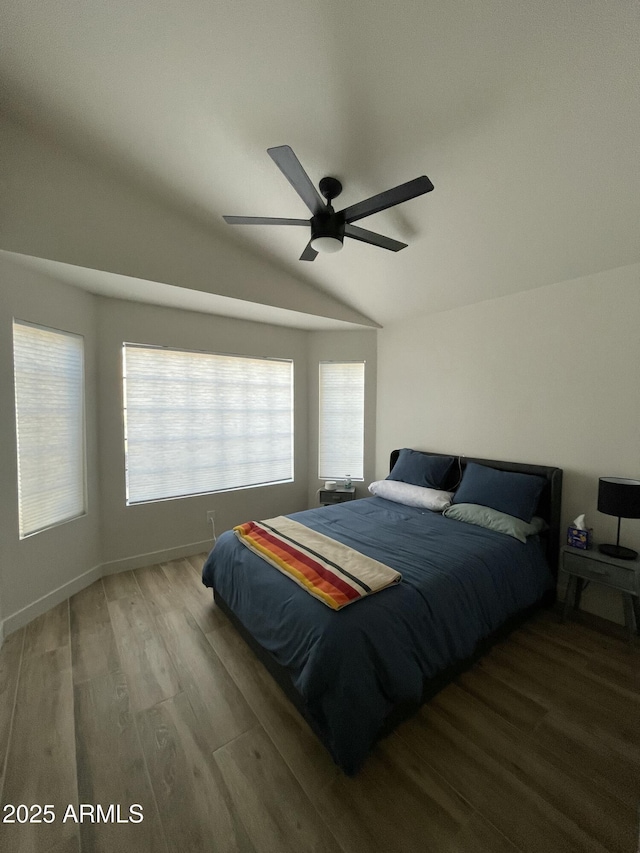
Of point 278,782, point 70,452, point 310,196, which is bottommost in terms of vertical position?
point 278,782

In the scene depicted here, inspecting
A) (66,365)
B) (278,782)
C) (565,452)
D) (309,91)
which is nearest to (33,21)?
(309,91)

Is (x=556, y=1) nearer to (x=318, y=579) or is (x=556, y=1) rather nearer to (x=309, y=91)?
(x=309, y=91)

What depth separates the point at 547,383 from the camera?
274 centimetres

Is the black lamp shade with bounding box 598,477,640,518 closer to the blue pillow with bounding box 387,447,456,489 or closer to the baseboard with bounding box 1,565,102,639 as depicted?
the blue pillow with bounding box 387,447,456,489

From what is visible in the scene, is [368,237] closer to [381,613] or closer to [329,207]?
[329,207]

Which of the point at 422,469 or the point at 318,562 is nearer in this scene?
the point at 318,562

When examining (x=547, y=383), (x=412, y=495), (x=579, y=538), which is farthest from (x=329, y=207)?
(x=579, y=538)

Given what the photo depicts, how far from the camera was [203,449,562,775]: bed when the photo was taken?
139 centimetres

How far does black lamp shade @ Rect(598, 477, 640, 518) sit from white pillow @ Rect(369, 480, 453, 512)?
106 cm

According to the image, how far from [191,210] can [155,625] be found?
3052 millimetres

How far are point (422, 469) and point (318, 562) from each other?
5.87 feet

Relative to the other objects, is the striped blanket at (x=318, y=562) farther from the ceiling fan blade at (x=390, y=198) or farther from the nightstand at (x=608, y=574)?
the ceiling fan blade at (x=390, y=198)

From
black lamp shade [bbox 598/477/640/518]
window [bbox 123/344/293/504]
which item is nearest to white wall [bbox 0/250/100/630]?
window [bbox 123/344/293/504]

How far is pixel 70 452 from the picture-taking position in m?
2.73
